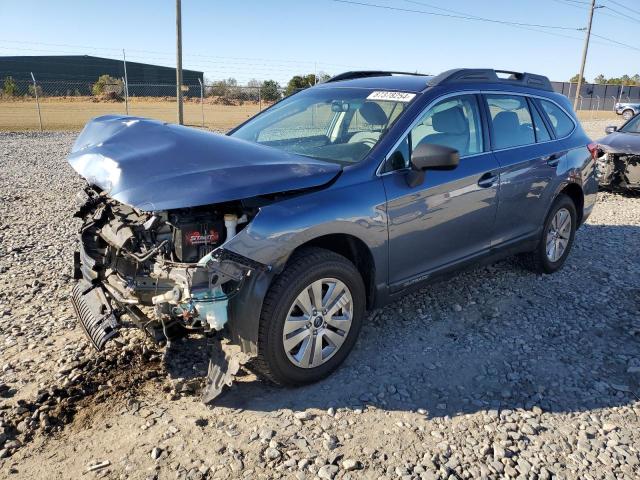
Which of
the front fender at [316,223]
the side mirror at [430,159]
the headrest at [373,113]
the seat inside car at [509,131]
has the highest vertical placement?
the headrest at [373,113]

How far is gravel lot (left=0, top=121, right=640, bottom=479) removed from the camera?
2.82 metres

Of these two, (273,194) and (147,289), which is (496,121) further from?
(147,289)

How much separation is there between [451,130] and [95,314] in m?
2.92

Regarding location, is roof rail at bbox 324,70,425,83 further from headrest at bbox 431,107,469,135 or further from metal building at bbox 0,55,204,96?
metal building at bbox 0,55,204,96

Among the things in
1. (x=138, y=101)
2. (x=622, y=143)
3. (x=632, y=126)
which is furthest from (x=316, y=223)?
(x=138, y=101)

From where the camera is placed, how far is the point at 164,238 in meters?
3.13

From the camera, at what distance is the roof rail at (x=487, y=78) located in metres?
4.24

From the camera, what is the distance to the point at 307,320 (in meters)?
3.31

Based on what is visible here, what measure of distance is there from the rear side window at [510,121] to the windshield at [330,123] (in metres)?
1.03

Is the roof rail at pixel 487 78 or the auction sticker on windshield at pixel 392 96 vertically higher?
the roof rail at pixel 487 78

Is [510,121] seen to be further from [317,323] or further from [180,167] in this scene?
[180,167]

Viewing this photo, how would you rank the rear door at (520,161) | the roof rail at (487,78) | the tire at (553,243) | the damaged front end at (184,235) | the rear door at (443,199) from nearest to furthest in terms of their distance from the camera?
the damaged front end at (184,235) → the rear door at (443,199) → the roof rail at (487,78) → the rear door at (520,161) → the tire at (553,243)

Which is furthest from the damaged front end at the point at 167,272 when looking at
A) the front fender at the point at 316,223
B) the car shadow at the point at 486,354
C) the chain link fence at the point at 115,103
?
the chain link fence at the point at 115,103

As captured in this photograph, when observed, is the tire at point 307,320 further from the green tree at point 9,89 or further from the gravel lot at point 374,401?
the green tree at point 9,89
